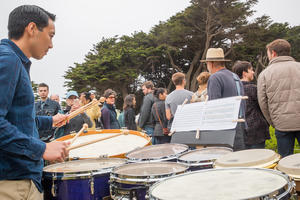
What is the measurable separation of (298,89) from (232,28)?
23873 mm

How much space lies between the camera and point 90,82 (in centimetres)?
2667

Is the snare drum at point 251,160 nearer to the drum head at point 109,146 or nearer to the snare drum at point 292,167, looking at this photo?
the snare drum at point 292,167

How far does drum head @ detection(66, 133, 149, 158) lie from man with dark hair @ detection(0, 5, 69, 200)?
1391 mm

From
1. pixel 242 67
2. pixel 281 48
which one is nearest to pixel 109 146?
pixel 242 67

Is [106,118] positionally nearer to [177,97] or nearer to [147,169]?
[177,97]

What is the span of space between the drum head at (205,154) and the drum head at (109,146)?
2.64 feet

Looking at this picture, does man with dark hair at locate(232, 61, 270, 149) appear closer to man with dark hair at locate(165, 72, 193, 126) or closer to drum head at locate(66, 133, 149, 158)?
man with dark hair at locate(165, 72, 193, 126)

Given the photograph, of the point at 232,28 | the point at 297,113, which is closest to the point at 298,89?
the point at 297,113

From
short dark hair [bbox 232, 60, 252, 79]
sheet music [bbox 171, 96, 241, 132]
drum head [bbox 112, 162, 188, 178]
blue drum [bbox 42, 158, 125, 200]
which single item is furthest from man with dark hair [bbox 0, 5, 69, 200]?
short dark hair [bbox 232, 60, 252, 79]

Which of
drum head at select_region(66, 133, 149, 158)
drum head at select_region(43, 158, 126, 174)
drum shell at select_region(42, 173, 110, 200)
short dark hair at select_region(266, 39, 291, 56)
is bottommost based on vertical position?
drum shell at select_region(42, 173, 110, 200)

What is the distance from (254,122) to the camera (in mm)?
3883

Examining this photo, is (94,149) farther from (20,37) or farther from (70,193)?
(20,37)

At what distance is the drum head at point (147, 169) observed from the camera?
2121 mm

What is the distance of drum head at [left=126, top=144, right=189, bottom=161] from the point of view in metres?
2.74
